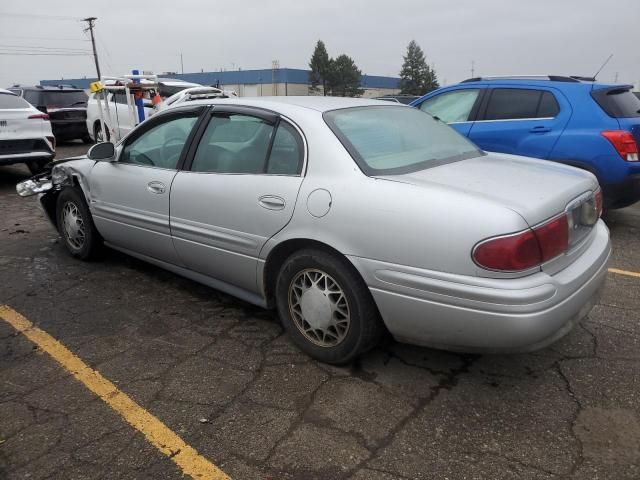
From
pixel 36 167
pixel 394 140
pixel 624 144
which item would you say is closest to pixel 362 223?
pixel 394 140

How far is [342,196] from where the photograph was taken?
8.70 feet

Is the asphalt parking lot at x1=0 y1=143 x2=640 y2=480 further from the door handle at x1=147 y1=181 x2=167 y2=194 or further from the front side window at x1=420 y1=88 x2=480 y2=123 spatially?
the front side window at x1=420 y1=88 x2=480 y2=123

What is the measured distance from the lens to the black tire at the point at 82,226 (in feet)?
14.8

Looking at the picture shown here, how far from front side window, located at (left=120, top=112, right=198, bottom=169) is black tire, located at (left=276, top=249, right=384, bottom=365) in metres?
1.31

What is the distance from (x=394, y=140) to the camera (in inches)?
123

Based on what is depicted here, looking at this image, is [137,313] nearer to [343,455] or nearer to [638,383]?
[343,455]

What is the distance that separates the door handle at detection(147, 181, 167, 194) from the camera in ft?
11.9

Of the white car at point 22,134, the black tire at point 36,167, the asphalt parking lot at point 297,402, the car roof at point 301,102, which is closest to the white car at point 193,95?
the white car at point 22,134

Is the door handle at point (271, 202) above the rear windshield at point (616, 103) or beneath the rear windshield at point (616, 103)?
beneath

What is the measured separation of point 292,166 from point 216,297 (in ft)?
4.78

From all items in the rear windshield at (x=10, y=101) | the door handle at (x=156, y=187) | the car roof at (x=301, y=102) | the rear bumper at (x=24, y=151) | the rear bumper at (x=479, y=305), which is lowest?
the rear bumper at (x=24, y=151)

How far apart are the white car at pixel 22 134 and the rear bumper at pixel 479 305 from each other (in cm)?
766

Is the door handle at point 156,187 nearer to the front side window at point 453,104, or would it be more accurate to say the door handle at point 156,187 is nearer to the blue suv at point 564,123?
Answer: the front side window at point 453,104

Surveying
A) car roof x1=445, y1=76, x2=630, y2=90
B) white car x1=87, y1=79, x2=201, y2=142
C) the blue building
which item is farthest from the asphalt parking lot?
the blue building
